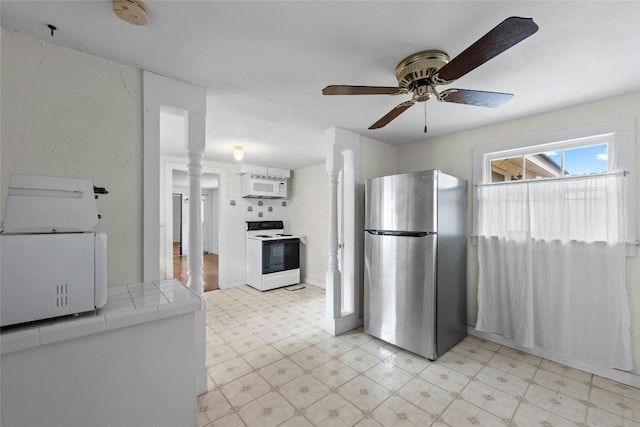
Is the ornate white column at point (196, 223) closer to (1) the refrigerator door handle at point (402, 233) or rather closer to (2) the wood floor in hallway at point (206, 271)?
(1) the refrigerator door handle at point (402, 233)

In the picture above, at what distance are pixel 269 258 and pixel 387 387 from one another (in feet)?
9.56

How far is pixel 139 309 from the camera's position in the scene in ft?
3.31

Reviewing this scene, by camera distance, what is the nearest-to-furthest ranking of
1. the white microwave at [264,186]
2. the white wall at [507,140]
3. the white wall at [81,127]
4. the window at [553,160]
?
the white wall at [81,127] < the white wall at [507,140] < the window at [553,160] < the white microwave at [264,186]

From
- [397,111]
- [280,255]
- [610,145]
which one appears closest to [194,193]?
[397,111]

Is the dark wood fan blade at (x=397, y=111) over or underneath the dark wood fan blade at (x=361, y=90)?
underneath

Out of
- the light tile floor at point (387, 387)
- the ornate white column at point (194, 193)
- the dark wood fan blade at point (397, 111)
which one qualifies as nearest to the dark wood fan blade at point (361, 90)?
the dark wood fan blade at point (397, 111)

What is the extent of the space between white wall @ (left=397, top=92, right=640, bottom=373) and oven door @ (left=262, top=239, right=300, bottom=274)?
239cm

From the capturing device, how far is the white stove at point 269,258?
14.3ft

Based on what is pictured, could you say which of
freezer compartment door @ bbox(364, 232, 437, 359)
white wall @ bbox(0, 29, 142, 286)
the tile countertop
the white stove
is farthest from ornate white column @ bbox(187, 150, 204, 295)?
the white stove

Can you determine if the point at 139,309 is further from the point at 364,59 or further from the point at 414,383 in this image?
the point at 414,383

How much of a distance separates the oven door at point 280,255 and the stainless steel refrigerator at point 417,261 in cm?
214

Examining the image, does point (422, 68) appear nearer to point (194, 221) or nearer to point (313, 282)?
point (194, 221)

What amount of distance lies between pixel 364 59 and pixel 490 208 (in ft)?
6.67

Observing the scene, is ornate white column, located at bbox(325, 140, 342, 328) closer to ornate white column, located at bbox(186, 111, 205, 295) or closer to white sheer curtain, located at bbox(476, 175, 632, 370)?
ornate white column, located at bbox(186, 111, 205, 295)
